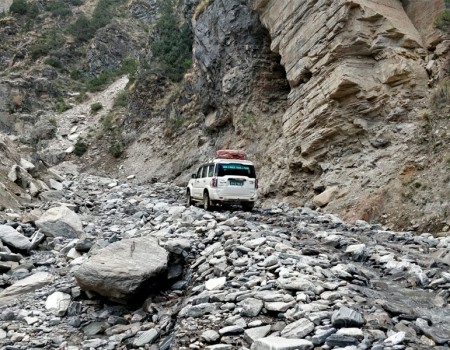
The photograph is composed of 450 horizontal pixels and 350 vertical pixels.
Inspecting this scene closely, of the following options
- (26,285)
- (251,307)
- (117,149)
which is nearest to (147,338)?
(251,307)

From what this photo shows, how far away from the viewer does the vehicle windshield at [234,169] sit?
1589 centimetres

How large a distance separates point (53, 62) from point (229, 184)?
51312 millimetres

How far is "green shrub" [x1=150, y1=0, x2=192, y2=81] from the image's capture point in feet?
131

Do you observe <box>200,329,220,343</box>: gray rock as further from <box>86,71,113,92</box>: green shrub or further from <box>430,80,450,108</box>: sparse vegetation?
<box>86,71,113,92</box>: green shrub

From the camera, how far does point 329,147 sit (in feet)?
58.9

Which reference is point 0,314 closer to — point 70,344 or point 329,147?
point 70,344

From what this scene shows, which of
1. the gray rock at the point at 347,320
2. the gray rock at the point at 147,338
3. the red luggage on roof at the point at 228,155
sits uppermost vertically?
the red luggage on roof at the point at 228,155

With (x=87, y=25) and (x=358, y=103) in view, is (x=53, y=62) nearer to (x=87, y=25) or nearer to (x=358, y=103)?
(x=87, y=25)

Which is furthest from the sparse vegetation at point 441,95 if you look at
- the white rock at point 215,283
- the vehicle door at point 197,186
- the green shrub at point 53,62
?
the green shrub at point 53,62

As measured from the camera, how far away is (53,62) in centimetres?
5847

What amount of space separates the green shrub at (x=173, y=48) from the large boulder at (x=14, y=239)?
96.0 feet

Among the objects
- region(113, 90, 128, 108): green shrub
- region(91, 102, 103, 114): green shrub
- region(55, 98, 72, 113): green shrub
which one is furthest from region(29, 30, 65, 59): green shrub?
region(113, 90, 128, 108): green shrub

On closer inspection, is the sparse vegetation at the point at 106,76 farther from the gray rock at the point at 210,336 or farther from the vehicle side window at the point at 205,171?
the gray rock at the point at 210,336

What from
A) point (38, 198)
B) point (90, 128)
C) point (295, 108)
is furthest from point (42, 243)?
point (90, 128)
